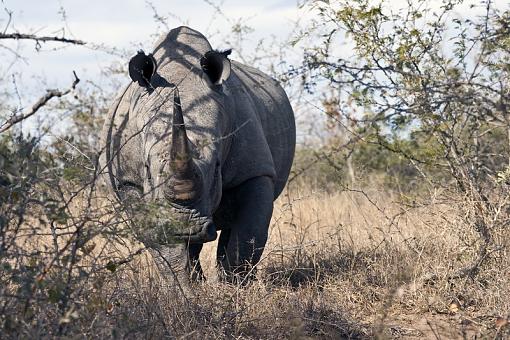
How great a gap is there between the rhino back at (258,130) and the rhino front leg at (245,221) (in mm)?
106

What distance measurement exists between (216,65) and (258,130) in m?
0.69

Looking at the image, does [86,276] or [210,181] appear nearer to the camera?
[86,276]

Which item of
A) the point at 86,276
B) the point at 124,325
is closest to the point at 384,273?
the point at 124,325

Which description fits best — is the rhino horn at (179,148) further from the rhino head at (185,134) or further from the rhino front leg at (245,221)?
the rhino front leg at (245,221)

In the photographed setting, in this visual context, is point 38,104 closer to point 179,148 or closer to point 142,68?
point 179,148

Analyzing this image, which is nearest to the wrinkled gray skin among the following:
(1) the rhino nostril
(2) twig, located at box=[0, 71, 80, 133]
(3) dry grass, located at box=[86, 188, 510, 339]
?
(1) the rhino nostril

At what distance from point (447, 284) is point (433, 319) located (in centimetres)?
35

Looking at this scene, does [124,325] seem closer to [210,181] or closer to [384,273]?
[210,181]

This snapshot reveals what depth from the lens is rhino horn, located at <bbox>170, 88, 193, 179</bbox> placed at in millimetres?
6270

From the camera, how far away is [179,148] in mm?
6371

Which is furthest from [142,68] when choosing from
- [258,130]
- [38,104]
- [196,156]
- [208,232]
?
[38,104]

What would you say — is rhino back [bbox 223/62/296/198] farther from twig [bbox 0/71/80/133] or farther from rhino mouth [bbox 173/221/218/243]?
twig [bbox 0/71/80/133]

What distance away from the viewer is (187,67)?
757cm

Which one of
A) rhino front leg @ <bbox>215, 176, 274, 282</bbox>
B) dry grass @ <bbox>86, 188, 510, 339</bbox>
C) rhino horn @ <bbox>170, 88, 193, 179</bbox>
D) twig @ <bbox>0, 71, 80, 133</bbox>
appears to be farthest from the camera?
rhino front leg @ <bbox>215, 176, 274, 282</bbox>
